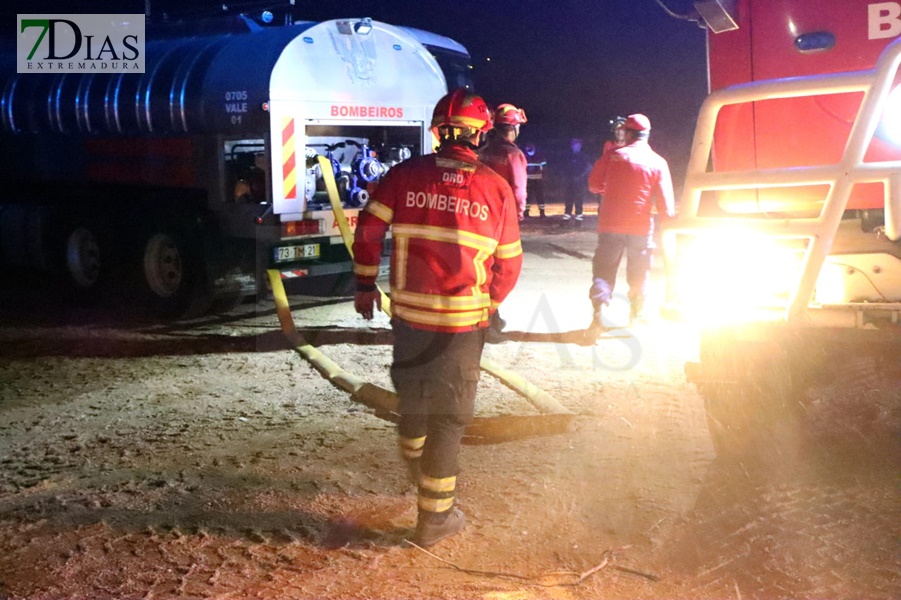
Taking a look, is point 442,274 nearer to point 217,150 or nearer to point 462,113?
point 462,113

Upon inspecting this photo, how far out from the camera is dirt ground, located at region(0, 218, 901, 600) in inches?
144

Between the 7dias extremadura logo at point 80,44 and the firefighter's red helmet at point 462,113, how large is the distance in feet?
20.6

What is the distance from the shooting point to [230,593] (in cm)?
355

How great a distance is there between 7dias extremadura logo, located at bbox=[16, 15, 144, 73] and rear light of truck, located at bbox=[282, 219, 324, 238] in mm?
2402

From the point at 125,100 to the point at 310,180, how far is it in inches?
86.2

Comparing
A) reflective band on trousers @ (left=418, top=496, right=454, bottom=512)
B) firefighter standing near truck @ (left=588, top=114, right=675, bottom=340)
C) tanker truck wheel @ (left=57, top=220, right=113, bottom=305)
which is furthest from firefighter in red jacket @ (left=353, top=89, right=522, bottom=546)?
tanker truck wheel @ (left=57, top=220, right=113, bottom=305)

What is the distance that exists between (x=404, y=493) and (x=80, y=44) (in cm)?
813

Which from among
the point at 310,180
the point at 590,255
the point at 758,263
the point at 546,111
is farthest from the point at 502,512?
the point at 546,111

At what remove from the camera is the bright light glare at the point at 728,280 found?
14.0 ft

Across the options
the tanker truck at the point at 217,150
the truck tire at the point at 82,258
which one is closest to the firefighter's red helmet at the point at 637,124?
the tanker truck at the point at 217,150

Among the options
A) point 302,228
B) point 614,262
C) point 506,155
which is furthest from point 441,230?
point 302,228

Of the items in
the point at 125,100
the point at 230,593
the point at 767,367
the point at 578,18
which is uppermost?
the point at 578,18

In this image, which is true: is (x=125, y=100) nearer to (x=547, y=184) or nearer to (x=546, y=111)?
(x=547, y=184)

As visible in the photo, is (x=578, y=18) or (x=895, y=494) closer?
(x=895, y=494)
